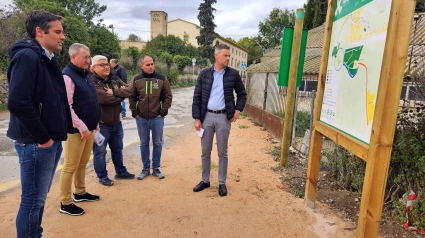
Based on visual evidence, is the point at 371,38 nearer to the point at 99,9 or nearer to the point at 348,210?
the point at 348,210

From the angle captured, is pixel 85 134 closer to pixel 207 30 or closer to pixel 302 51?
pixel 302 51

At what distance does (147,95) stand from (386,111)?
9.98 ft

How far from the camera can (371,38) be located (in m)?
2.19

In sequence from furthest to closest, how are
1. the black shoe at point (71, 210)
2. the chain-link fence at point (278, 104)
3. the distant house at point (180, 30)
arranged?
the distant house at point (180, 30) → the chain-link fence at point (278, 104) → the black shoe at point (71, 210)

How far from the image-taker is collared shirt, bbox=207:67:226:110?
3758 millimetres

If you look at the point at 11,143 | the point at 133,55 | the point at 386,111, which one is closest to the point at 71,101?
the point at 386,111

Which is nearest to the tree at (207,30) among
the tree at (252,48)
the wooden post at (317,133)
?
the tree at (252,48)

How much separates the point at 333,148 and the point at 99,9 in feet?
134

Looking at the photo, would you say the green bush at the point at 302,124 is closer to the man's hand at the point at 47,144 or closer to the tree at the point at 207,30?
the man's hand at the point at 47,144

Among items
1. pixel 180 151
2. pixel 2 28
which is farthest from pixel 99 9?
pixel 180 151

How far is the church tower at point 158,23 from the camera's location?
60.8 meters

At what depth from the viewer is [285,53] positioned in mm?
4941

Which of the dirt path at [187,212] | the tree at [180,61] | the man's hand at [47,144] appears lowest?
the dirt path at [187,212]

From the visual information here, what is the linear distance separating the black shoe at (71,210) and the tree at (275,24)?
175 feet
